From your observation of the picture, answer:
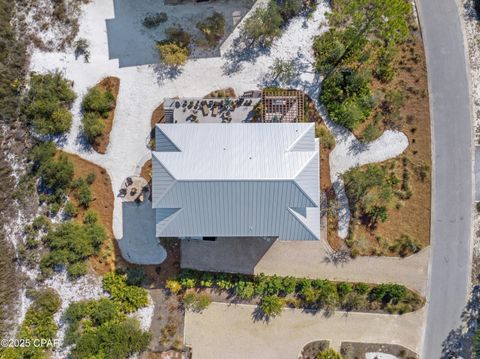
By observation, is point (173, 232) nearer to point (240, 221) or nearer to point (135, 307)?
point (240, 221)

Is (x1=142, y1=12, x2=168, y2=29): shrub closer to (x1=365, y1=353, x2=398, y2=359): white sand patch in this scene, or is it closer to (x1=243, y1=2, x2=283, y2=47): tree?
(x1=243, y1=2, x2=283, y2=47): tree

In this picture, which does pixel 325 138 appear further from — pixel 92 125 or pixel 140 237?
pixel 92 125

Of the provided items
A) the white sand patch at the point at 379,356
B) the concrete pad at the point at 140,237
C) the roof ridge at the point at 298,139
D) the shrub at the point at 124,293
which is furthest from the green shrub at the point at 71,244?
the white sand patch at the point at 379,356

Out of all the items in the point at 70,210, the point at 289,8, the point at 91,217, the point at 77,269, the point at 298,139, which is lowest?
the point at 77,269

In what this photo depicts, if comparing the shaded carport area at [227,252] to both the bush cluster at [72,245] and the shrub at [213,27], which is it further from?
the shrub at [213,27]

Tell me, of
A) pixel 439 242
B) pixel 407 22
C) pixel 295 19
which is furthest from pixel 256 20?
pixel 439 242

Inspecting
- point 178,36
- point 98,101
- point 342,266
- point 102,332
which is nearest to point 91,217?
Answer: point 102,332
